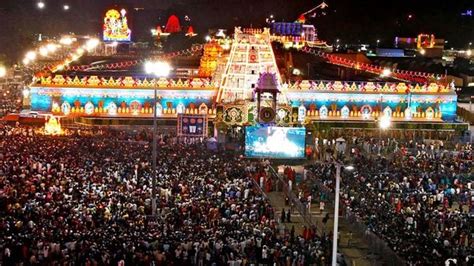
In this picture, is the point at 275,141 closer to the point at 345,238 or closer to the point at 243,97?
the point at 243,97

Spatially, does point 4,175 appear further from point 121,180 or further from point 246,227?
point 246,227

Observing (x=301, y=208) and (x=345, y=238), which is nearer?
(x=345, y=238)

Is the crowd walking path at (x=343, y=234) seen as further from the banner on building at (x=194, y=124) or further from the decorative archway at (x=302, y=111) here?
the decorative archway at (x=302, y=111)

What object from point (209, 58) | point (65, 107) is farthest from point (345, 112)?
point (65, 107)

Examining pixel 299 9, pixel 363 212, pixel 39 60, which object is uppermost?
pixel 299 9

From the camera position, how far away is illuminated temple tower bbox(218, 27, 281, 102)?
51188mm

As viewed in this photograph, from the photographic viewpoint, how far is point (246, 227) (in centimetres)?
2400

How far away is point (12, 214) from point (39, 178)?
4.76 metres

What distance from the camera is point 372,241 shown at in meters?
24.3

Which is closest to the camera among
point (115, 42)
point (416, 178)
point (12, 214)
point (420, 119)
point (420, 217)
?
point (12, 214)

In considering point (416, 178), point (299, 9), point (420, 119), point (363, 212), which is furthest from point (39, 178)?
point (299, 9)

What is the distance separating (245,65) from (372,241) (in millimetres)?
28742

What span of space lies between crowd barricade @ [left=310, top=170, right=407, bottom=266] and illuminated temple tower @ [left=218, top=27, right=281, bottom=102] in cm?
2335

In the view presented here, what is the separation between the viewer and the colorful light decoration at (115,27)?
9912 centimetres
